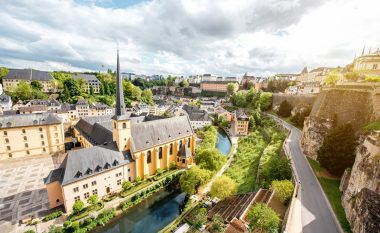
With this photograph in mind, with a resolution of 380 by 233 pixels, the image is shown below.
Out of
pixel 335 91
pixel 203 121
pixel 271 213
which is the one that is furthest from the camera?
pixel 203 121

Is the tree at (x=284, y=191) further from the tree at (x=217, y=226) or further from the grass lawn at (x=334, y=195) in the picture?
the tree at (x=217, y=226)

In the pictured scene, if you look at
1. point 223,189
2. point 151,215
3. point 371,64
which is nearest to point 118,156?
point 151,215

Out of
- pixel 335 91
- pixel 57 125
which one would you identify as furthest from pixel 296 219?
pixel 57 125

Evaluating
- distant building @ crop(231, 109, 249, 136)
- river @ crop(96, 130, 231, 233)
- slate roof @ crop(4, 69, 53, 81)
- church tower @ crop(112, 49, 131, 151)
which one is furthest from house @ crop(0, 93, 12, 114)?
distant building @ crop(231, 109, 249, 136)

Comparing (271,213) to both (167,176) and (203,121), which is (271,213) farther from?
(203,121)

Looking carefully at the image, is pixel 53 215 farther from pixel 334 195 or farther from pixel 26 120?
pixel 334 195

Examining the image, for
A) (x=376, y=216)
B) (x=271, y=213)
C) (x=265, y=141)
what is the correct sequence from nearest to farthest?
(x=376, y=216) < (x=271, y=213) < (x=265, y=141)

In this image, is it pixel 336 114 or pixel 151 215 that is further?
pixel 336 114
